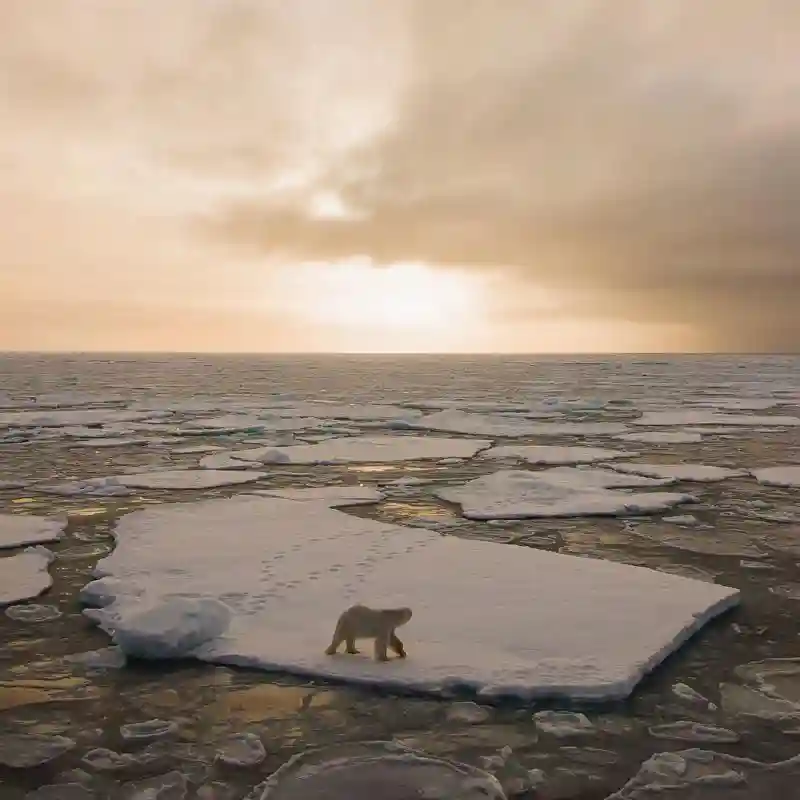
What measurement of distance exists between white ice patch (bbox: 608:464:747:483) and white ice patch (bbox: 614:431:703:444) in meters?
4.67

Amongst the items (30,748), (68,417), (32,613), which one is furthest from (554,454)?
(68,417)

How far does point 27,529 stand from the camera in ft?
29.5

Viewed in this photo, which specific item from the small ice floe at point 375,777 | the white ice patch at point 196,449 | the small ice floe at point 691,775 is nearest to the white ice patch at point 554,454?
the white ice patch at point 196,449

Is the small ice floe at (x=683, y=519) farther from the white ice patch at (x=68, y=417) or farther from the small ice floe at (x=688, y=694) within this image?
the white ice patch at (x=68, y=417)

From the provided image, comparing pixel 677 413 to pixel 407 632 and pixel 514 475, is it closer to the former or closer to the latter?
pixel 514 475

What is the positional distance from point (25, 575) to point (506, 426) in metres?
17.6

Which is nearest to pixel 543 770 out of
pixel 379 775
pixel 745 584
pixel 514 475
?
pixel 379 775

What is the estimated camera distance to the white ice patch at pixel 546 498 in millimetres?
10250

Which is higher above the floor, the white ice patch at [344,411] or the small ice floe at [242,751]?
the white ice patch at [344,411]

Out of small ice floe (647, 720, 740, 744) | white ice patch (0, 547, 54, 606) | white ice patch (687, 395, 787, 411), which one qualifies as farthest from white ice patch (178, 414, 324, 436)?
small ice floe (647, 720, 740, 744)

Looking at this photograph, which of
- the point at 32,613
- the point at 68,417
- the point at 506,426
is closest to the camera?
the point at 32,613

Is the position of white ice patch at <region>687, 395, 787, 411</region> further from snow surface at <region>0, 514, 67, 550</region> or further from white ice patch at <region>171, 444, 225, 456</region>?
snow surface at <region>0, 514, 67, 550</region>

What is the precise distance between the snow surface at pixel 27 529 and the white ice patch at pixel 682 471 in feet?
32.0

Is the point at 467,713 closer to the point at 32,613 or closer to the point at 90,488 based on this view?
the point at 32,613
